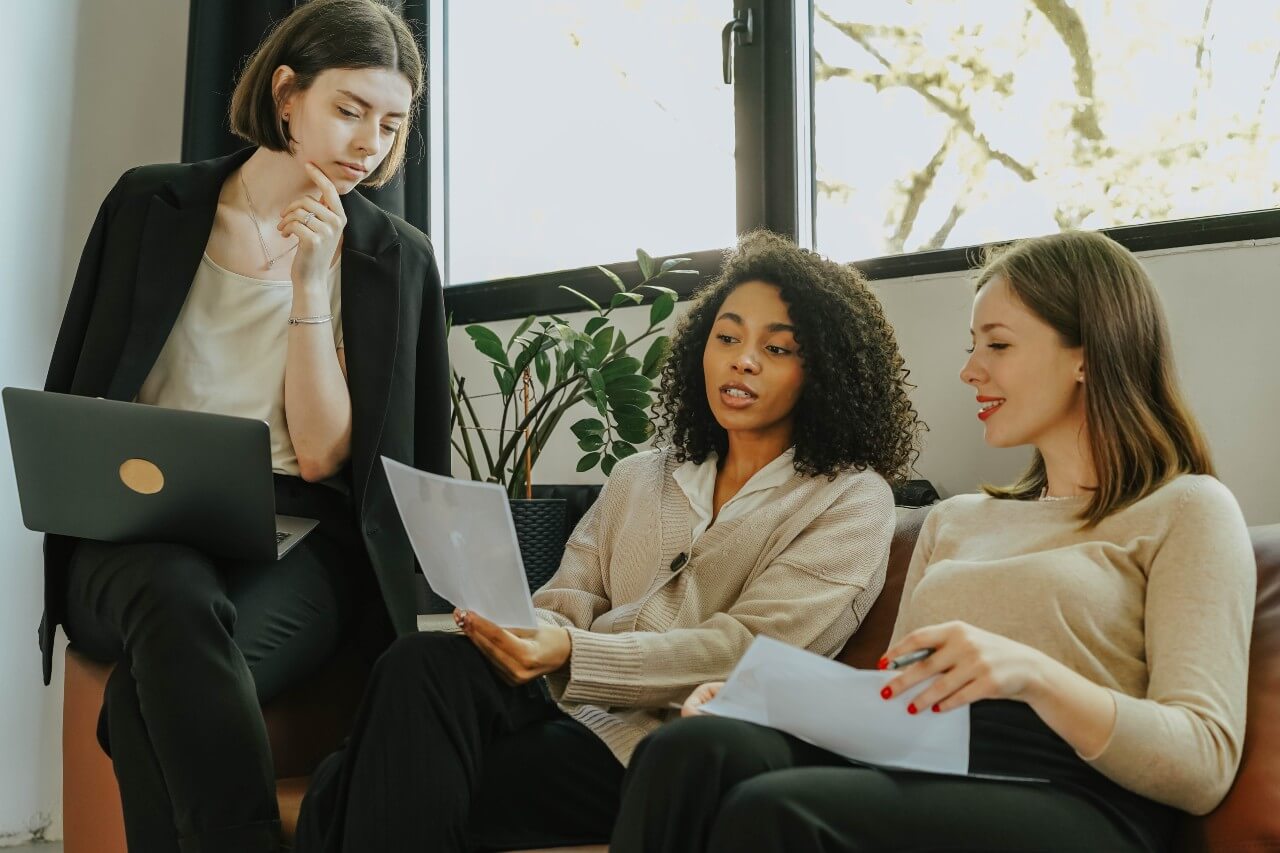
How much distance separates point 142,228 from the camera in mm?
1839

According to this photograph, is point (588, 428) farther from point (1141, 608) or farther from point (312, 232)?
point (1141, 608)

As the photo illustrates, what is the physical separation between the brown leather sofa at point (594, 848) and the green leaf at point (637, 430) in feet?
1.77

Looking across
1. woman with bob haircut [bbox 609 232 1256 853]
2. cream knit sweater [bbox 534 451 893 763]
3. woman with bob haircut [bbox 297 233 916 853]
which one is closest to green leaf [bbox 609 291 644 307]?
woman with bob haircut [bbox 297 233 916 853]

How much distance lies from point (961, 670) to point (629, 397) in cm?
111

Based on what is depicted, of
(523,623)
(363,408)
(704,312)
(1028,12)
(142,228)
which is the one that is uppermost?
(1028,12)

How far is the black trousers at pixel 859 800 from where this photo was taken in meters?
1.01

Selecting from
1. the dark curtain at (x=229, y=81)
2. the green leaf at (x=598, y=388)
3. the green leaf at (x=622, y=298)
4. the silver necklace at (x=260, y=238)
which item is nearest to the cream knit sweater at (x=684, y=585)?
the green leaf at (x=598, y=388)

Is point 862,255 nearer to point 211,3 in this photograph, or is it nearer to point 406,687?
point 406,687

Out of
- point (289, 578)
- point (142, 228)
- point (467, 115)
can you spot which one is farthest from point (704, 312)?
point (467, 115)

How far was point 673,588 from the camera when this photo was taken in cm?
158

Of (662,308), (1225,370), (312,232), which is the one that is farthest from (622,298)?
(1225,370)

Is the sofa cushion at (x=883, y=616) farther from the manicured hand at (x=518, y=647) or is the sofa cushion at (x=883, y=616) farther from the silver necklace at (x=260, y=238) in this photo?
the silver necklace at (x=260, y=238)

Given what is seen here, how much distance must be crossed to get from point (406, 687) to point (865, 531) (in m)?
0.59

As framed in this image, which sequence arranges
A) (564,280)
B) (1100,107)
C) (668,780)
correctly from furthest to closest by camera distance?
(564,280) < (1100,107) < (668,780)
